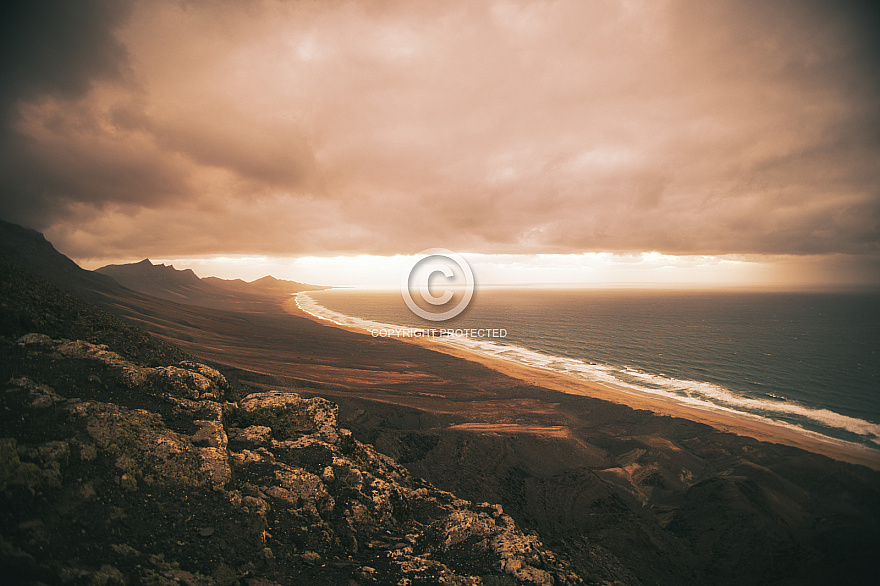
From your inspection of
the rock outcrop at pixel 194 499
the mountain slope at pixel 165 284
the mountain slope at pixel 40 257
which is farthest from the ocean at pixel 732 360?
the mountain slope at pixel 165 284

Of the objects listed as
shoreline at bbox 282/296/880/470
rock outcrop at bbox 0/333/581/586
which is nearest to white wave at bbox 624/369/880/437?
shoreline at bbox 282/296/880/470

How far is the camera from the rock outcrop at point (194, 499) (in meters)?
6.85

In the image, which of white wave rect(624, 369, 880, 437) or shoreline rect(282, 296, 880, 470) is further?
white wave rect(624, 369, 880, 437)

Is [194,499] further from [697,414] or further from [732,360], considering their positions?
[732,360]

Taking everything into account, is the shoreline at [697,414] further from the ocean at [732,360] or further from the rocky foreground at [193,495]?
the rocky foreground at [193,495]

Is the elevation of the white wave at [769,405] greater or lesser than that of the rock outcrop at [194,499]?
lesser

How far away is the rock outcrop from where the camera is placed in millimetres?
6848

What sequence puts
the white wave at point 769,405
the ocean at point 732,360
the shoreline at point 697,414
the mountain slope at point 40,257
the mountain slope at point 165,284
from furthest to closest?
1. the mountain slope at point 165,284
2. the mountain slope at point 40,257
3. the ocean at point 732,360
4. the white wave at point 769,405
5. the shoreline at point 697,414

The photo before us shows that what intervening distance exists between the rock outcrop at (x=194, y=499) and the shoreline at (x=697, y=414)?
18553 mm

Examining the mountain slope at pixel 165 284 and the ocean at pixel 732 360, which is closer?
the ocean at pixel 732 360

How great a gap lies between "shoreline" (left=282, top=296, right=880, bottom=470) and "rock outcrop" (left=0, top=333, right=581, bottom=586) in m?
18.6

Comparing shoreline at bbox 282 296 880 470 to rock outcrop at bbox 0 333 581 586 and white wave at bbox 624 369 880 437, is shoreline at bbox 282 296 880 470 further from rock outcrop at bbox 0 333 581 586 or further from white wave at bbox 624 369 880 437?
rock outcrop at bbox 0 333 581 586

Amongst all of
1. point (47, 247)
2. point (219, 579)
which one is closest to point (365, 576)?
point (219, 579)

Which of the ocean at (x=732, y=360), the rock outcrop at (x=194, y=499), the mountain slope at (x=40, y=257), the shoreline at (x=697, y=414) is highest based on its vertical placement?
the mountain slope at (x=40, y=257)
